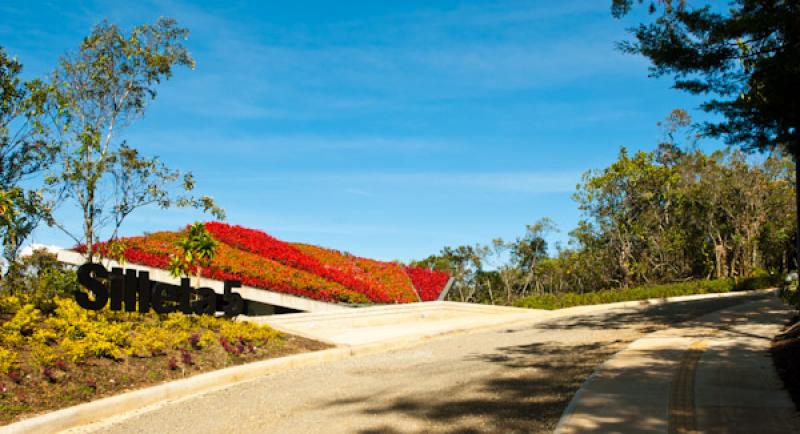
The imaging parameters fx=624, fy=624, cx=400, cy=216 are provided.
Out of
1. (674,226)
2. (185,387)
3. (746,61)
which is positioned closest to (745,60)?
(746,61)

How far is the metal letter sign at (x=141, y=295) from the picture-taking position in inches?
490

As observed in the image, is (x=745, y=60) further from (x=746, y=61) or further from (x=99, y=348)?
(x=99, y=348)

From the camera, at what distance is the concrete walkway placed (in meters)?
6.37

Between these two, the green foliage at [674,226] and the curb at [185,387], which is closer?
the curb at [185,387]

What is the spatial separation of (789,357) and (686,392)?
286 cm

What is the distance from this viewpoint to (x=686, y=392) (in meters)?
7.59

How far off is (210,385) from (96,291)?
3.85m

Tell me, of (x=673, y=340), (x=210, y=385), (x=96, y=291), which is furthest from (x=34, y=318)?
(x=673, y=340)

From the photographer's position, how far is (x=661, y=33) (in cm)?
1148

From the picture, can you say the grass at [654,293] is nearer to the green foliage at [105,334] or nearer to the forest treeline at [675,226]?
the forest treeline at [675,226]

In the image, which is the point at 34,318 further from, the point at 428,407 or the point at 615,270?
the point at 615,270

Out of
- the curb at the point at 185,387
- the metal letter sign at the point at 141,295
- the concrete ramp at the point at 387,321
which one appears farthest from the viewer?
the concrete ramp at the point at 387,321

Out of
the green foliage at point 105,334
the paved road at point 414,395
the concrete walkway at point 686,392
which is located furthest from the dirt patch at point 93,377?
the concrete walkway at point 686,392

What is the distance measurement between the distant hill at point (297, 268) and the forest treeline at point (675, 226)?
7.98 meters
